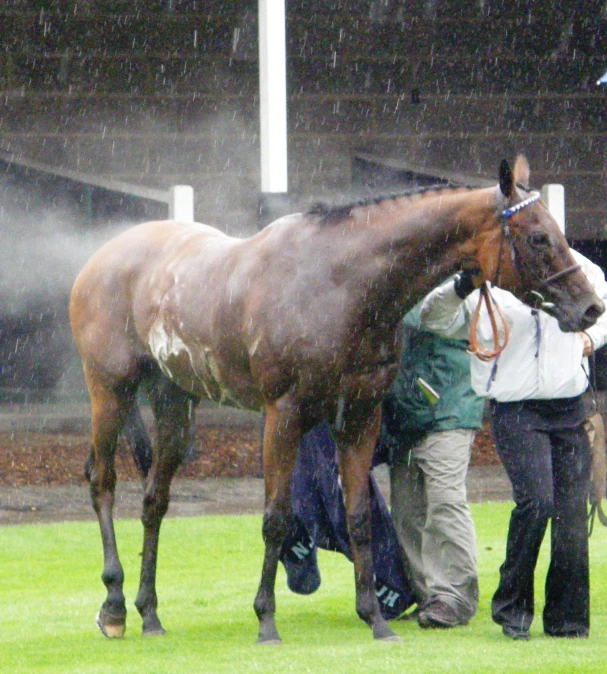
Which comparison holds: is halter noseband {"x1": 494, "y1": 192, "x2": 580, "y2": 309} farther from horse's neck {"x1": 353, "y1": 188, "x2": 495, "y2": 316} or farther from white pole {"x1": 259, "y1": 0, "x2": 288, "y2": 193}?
white pole {"x1": 259, "y1": 0, "x2": 288, "y2": 193}

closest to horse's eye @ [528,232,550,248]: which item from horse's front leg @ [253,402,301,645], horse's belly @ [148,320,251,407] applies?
horse's front leg @ [253,402,301,645]

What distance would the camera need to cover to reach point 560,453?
214 inches

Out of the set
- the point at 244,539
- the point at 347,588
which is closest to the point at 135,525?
the point at 244,539

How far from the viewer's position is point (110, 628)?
234 inches

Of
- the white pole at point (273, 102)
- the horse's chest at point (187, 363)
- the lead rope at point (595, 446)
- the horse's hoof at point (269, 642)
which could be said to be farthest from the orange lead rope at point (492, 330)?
the white pole at point (273, 102)

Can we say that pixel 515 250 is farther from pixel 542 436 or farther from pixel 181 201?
pixel 181 201

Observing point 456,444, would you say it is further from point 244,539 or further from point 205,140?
point 205,140

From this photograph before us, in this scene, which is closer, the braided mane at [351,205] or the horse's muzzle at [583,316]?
the horse's muzzle at [583,316]

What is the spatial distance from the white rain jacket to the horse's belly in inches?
38.4

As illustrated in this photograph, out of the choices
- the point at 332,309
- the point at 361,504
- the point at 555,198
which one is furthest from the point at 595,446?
the point at 555,198

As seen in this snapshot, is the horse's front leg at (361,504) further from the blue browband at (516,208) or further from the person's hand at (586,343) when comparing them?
the blue browband at (516,208)

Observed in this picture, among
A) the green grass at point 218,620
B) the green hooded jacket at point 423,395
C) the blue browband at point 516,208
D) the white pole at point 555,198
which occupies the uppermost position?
the blue browband at point 516,208

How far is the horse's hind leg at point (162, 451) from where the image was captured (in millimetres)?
6320

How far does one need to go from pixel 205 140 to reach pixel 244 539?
5925 millimetres
